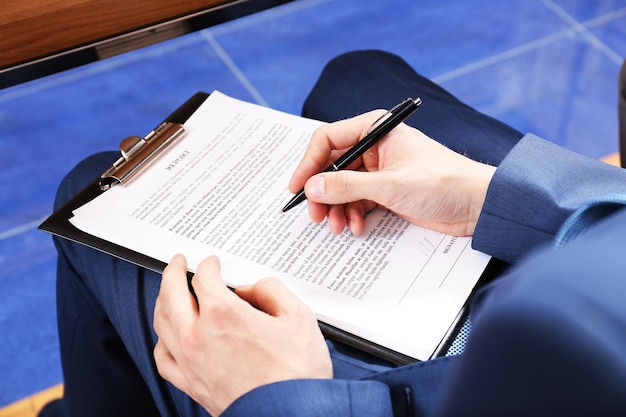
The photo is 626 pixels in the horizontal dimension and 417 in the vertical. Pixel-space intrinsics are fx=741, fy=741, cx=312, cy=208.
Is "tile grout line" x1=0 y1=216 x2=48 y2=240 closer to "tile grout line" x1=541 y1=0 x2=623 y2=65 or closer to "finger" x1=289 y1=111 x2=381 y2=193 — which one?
"finger" x1=289 y1=111 x2=381 y2=193

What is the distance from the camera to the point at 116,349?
0.93m

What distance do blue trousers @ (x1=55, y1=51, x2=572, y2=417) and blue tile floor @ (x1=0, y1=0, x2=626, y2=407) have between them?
60 cm

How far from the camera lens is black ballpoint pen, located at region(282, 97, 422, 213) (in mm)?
743

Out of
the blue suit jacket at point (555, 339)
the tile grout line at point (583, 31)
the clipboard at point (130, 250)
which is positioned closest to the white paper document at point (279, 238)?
the clipboard at point (130, 250)

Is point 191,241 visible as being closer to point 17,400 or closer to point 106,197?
point 106,197

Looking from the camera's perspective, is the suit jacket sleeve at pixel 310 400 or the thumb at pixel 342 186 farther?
the thumb at pixel 342 186

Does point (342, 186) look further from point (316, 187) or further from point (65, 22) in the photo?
point (65, 22)

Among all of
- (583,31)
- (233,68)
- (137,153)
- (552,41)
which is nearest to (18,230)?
(233,68)

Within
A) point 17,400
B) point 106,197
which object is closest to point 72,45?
point 106,197

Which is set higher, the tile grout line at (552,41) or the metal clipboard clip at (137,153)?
the tile grout line at (552,41)

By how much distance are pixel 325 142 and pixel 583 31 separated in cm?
159

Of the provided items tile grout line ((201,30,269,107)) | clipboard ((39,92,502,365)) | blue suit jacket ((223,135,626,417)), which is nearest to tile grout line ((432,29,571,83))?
tile grout line ((201,30,269,107))

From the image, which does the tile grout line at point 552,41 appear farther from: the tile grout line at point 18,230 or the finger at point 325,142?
the finger at point 325,142

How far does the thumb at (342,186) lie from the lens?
0.71 metres
